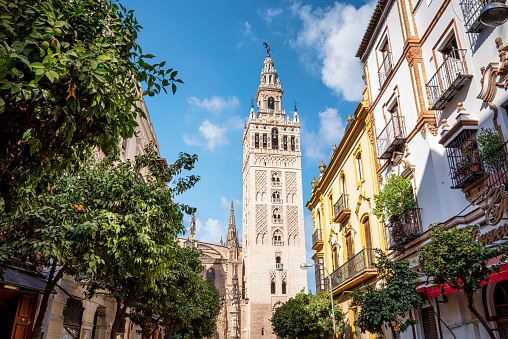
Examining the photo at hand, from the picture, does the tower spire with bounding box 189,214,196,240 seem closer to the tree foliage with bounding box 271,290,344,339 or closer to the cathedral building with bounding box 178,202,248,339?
the cathedral building with bounding box 178,202,248,339

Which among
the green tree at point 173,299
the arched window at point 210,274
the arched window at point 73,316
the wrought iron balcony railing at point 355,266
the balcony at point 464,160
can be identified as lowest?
the arched window at point 73,316

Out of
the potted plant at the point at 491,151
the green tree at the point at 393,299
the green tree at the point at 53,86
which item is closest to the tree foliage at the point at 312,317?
the green tree at the point at 393,299

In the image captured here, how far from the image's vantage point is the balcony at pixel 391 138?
1386 cm

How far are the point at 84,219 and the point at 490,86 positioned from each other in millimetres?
9614

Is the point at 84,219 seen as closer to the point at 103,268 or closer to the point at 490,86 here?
the point at 103,268

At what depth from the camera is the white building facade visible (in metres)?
9.30

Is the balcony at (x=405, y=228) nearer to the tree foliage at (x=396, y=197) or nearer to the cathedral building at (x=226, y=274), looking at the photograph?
the tree foliage at (x=396, y=197)

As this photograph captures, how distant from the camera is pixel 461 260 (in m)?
7.60

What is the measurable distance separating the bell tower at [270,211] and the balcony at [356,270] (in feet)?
129

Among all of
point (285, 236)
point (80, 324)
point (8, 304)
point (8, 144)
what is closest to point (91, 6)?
point (8, 144)

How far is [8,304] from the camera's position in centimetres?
1248

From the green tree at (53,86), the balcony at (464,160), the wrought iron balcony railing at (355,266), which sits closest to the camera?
the green tree at (53,86)

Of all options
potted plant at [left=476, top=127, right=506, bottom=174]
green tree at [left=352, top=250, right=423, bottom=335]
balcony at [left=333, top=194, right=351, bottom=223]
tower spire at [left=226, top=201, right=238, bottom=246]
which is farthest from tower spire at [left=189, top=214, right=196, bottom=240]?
potted plant at [left=476, top=127, right=506, bottom=174]

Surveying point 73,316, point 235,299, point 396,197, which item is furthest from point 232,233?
point 396,197
